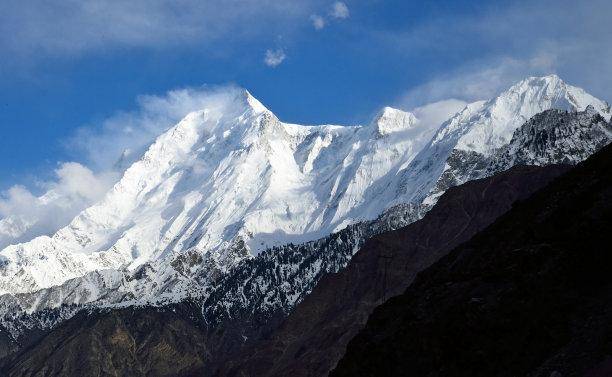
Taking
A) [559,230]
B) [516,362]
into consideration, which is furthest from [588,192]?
[516,362]

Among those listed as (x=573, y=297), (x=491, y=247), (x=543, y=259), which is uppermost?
(x=491, y=247)

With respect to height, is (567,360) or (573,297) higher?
(573,297)

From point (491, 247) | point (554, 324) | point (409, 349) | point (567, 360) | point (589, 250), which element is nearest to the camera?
point (567, 360)

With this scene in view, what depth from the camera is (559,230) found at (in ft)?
211

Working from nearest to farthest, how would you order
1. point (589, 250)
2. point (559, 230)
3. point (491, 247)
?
point (589, 250) → point (559, 230) → point (491, 247)

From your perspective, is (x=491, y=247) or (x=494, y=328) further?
(x=491, y=247)

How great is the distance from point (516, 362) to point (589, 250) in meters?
9.89

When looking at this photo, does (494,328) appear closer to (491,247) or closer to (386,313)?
(491,247)

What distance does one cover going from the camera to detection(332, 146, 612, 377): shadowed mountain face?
171 ft

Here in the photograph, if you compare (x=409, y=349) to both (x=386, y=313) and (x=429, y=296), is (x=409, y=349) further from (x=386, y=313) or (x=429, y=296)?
(x=386, y=313)

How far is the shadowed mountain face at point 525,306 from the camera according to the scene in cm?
5225

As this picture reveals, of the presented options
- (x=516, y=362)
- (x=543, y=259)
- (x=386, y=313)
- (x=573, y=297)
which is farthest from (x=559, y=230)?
(x=386, y=313)

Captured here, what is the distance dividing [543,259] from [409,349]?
13.9 m

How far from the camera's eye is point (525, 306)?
58.5 m
